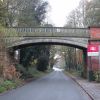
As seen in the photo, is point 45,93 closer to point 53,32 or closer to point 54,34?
point 54,34

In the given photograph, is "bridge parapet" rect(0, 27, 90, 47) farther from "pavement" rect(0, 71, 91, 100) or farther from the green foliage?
the green foliage

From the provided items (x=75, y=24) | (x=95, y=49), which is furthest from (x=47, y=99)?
(x=75, y=24)

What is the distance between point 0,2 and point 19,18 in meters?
33.3

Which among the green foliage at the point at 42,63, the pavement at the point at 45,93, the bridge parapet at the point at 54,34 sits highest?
the bridge parapet at the point at 54,34

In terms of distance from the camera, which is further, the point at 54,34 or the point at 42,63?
the point at 42,63

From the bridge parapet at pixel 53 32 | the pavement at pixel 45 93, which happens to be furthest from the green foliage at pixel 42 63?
the pavement at pixel 45 93

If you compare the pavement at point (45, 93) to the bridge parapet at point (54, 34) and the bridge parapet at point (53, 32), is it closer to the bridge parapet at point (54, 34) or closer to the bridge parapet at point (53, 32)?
the bridge parapet at point (54, 34)

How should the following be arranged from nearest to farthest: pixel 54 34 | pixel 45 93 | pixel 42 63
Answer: pixel 45 93 → pixel 54 34 → pixel 42 63

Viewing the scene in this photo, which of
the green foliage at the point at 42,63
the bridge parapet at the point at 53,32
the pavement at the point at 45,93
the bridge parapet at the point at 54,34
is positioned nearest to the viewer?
the pavement at the point at 45,93

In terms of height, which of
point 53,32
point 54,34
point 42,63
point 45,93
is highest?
point 53,32

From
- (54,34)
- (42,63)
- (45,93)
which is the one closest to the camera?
(45,93)

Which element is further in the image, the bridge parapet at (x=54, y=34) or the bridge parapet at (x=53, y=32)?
the bridge parapet at (x=53, y=32)

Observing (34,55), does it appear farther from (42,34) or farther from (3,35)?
(3,35)

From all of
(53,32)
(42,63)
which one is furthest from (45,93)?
(42,63)
